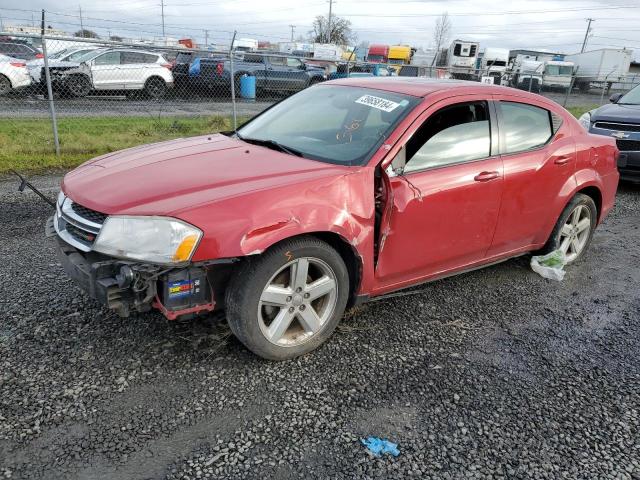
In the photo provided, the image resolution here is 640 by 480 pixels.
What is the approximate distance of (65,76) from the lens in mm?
15047

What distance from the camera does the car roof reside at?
3.67m

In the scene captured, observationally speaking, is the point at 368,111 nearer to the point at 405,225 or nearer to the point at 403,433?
the point at 405,225

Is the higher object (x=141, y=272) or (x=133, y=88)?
(x=141, y=272)

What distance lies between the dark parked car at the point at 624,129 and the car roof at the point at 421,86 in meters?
4.39

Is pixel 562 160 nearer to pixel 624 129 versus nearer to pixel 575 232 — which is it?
pixel 575 232

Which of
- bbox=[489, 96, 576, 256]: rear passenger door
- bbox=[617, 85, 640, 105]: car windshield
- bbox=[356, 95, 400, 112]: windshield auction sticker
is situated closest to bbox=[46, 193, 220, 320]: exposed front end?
bbox=[356, 95, 400, 112]: windshield auction sticker

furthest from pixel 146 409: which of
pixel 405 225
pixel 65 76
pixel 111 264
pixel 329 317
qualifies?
pixel 65 76

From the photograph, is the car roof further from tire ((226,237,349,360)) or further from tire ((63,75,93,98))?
tire ((63,75,93,98))

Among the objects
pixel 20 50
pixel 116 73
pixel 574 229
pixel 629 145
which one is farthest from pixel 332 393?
pixel 20 50

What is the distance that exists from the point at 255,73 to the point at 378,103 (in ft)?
54.1

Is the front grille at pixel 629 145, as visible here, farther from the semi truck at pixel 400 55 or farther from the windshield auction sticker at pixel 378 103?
the semi truck at pixel 400 55

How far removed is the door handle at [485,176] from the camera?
3631 mm

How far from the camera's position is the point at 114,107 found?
13758mm

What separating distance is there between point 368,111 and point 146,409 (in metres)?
2.33
